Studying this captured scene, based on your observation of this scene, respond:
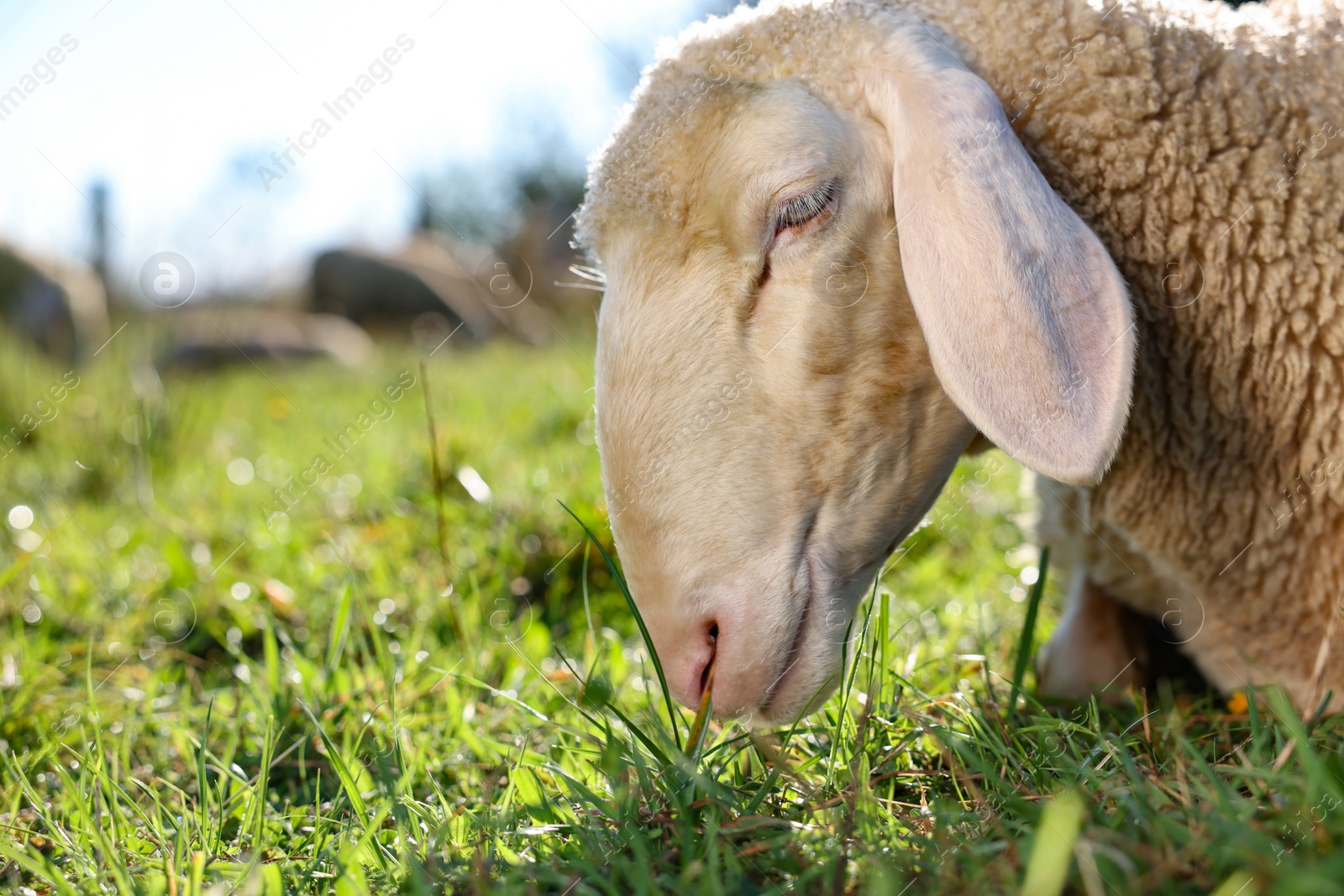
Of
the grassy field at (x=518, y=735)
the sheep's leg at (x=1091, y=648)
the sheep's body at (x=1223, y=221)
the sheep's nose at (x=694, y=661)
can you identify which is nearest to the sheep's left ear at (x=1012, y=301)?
the sheep's body at (x=1223, y=221)

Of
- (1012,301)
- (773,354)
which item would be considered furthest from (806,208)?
(1012,301)

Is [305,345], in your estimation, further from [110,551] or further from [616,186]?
[616,186]

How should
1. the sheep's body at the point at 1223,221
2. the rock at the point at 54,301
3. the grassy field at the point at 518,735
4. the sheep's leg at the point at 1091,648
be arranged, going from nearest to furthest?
the grassy field at the point at 518,735, the sheep's body at the point at 1223,221, the sheep's leg at the point at 1091,648, the rock at the point at 54,301

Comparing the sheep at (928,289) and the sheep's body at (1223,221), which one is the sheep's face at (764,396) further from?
the sheep's body at (1223,221)

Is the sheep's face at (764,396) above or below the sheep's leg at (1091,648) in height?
above

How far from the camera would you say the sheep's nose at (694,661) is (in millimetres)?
1588

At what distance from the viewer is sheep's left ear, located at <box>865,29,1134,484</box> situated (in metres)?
1.42

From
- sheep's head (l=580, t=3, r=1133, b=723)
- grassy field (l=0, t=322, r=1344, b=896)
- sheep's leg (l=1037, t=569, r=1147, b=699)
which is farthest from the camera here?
sheep's leg (l=1037, t=569, r=1147, b=699)

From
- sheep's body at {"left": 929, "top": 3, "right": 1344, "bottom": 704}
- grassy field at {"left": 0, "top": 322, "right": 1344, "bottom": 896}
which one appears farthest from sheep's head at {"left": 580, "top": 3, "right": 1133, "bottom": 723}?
sheep's body at {"left": 929, "top": 3, "right": 1344, "bottom": 704}

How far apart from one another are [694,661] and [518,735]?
1.53 ft

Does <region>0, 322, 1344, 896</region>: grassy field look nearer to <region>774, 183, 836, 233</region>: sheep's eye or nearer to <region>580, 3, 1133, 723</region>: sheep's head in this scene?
<region>580, 3, 1133, 723</region>: sheep's head

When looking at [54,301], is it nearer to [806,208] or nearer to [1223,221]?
[806,208]

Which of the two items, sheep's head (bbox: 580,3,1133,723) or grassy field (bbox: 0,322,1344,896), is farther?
sheep's head (bbox: 580,3,1133,723)

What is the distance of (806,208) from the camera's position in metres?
1.58
